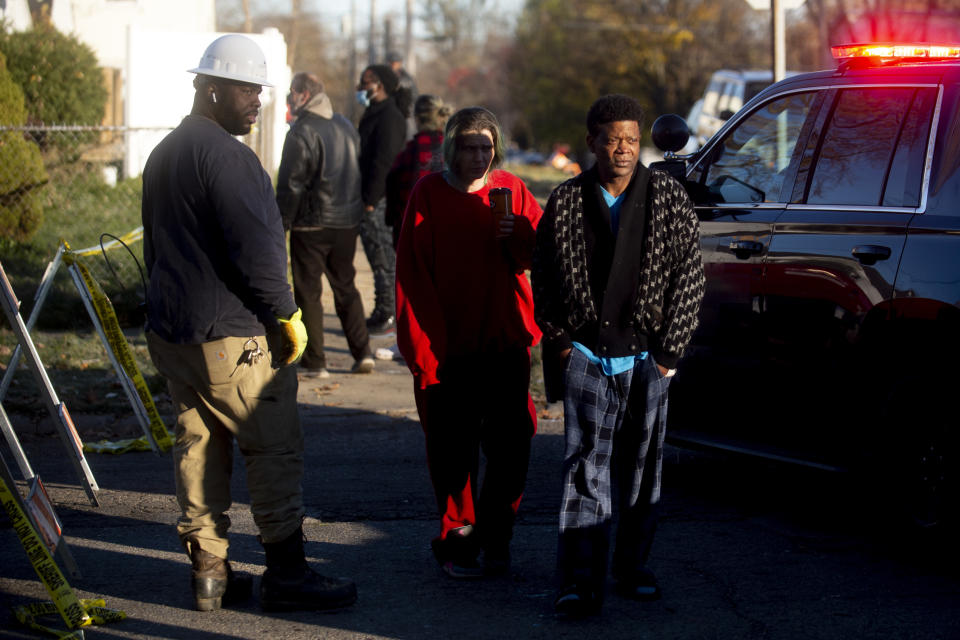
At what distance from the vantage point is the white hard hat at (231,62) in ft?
13.5

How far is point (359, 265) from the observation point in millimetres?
14453

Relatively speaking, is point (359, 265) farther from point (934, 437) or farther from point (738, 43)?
point (738, 43)

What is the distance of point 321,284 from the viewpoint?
8.43 meters

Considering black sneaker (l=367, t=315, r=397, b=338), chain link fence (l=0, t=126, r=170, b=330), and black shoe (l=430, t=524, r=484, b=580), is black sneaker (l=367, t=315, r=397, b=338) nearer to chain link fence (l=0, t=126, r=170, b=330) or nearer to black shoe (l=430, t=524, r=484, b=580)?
chain link fence (l=0, t=126, r=170, b=330)

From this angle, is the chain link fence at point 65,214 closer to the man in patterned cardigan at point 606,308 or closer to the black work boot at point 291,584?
the black work boot at point 291,584

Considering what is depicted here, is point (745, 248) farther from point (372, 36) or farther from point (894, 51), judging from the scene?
point (372, 36)

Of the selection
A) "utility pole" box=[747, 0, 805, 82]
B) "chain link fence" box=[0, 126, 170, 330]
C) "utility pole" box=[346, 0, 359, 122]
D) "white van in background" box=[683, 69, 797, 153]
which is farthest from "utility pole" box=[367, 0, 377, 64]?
"utility pole" box=[747, 0, 805, 82]

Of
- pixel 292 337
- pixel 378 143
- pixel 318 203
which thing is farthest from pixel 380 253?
pixel 292 337

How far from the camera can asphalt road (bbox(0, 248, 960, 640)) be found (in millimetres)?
4234

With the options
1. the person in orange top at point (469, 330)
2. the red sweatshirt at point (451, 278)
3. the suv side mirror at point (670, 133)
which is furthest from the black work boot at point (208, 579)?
the suv side mirror at point (670, 133)

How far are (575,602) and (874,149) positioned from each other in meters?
2.33

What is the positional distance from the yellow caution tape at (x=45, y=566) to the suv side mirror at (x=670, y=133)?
3123 mm

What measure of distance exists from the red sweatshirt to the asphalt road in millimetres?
907

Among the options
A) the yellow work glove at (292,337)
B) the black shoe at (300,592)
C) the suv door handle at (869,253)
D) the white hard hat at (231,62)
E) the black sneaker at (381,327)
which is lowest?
the black sneaker at (381,327)
